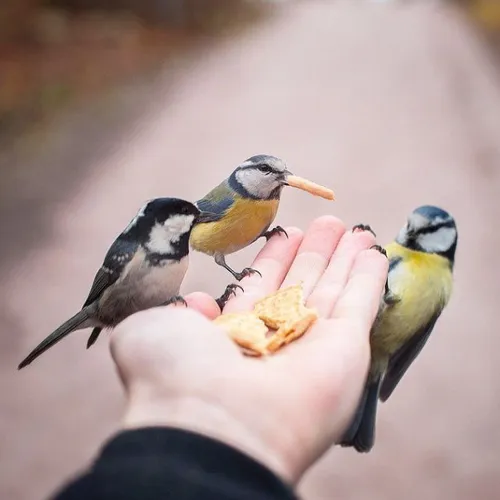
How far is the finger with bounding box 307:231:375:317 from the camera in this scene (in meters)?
0.74

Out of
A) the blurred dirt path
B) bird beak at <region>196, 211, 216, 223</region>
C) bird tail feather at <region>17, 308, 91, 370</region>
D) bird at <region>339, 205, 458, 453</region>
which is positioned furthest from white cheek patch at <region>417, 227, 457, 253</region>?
bird tail feather at <region>17, 308, 91, 370</region>

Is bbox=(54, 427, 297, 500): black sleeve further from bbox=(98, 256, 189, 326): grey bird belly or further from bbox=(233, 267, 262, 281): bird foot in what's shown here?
bbox=(233, 267, 262, 281): bird foot

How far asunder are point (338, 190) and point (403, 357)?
27 centimetres

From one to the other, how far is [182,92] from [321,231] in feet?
1.31

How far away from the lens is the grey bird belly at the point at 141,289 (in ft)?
2.09

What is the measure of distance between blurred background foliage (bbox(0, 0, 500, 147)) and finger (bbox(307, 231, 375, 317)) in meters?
0.39

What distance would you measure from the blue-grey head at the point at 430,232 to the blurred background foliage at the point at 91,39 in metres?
0.34

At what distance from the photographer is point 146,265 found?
63 cm

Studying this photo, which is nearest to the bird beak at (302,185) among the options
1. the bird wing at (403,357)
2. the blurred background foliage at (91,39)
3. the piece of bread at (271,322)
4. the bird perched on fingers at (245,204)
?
the bird perched on fingers at (245,204)

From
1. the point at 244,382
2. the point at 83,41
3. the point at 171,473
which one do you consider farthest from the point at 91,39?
the point at 171,473

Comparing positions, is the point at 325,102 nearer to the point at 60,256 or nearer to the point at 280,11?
the point at 280,11

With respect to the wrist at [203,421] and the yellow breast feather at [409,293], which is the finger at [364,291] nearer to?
the yellow breast feather at [409,293]

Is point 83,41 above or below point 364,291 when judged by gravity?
above

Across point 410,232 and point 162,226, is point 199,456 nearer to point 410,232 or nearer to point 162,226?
point 162,226
